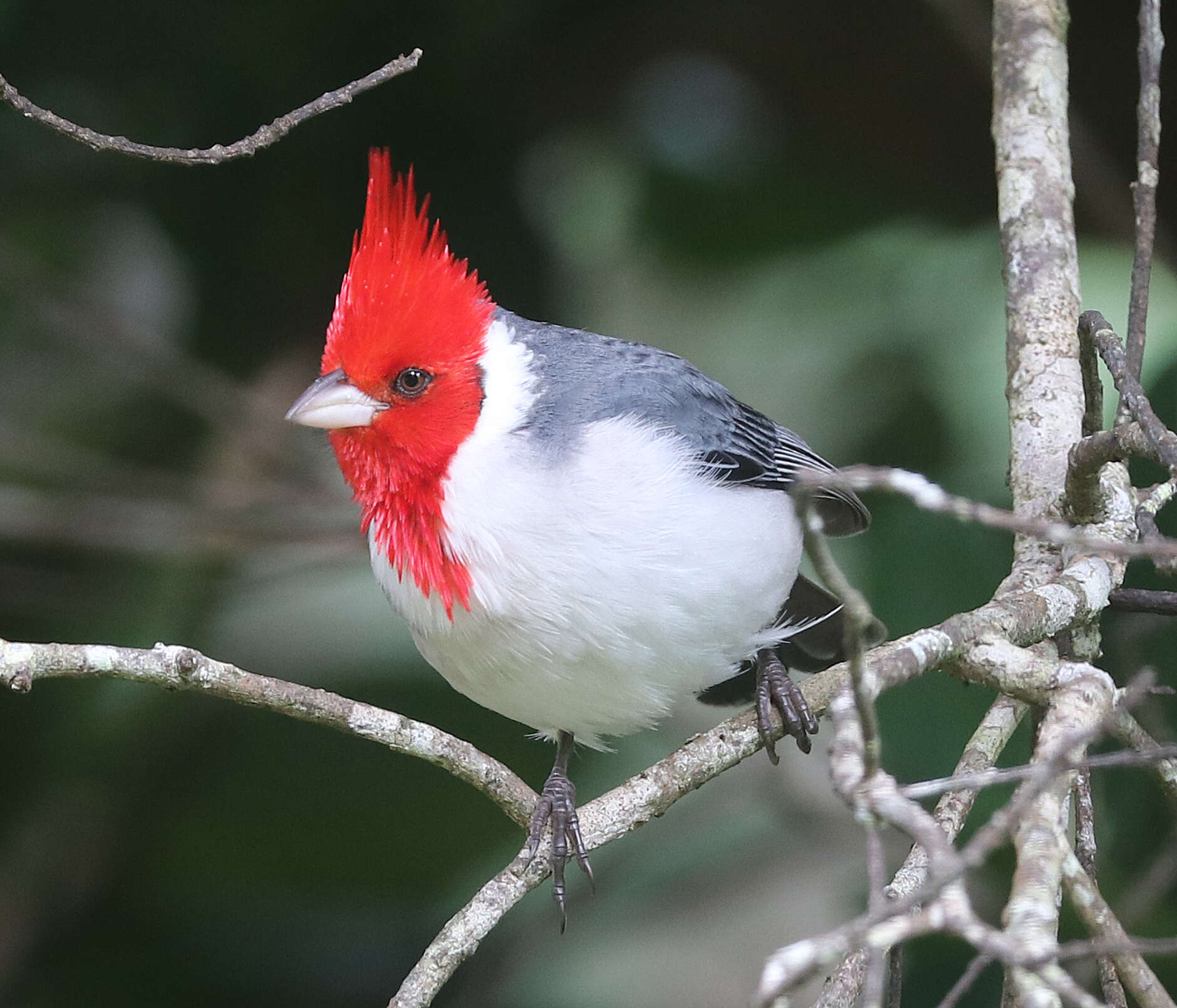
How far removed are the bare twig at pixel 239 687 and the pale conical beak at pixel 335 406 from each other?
66 centimetres

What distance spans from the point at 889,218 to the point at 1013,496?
65.5 inches

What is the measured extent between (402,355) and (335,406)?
0.54ft

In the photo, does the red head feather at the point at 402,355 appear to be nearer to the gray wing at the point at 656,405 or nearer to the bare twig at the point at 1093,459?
the gray wing at the point at 656,405

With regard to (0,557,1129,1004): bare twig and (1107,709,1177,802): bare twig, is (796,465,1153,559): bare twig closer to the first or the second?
(0,557,1129,1004): bare twig

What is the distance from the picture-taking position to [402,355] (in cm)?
263

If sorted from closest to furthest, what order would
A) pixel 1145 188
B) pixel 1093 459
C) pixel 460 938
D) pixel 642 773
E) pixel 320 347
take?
1. pixel 460 938
2. pixel 642 773
3. pixel 1093 459
4. pixel 1145 188
5. pixel 320 347

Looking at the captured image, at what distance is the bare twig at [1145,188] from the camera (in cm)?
245

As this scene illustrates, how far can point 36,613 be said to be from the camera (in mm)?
4098

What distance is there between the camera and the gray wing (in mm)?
2586

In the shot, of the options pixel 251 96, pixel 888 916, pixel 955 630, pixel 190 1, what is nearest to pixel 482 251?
pixel 251 96

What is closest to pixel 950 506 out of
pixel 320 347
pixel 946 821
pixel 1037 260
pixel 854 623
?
pixel 854 623

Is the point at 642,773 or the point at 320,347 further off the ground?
the point at 320,347

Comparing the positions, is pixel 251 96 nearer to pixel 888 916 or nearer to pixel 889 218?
pixel 889 218

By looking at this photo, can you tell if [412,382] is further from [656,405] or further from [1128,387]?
[1128,387]
